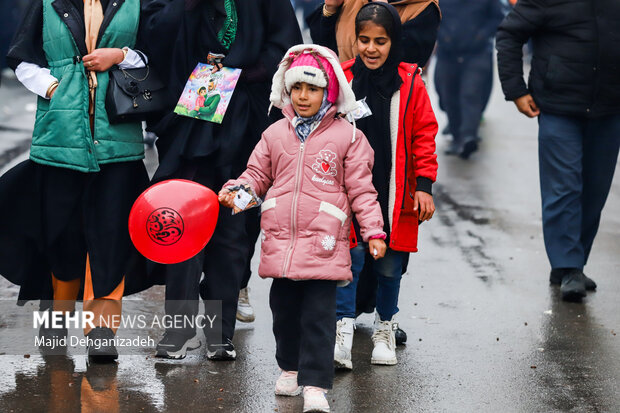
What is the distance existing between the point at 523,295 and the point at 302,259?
256 cm

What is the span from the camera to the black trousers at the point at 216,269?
5684mm

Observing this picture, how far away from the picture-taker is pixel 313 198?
4930 millimetres

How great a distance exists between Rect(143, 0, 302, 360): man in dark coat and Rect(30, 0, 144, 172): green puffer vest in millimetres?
245

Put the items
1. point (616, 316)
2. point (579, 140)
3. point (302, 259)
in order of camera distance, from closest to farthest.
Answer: point (302, 259) < point (616, 316) < point (579, 140)

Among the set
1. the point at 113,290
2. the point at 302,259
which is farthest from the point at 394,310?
the point at 113,290

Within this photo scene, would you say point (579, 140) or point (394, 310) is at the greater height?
point (579, 140)

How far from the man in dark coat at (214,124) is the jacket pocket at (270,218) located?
27.7 inches

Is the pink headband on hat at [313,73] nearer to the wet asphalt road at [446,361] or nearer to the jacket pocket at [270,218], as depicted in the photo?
the jacket pocket at [270,218]

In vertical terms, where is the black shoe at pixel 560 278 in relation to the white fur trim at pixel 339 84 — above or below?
below

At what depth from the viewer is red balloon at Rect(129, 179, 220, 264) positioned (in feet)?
16.4

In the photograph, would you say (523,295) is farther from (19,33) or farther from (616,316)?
(19,33)

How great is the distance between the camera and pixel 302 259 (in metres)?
4.87

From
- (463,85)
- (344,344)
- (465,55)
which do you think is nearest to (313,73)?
(344,344)

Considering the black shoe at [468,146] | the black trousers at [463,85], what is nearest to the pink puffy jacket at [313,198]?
the black shoe at [468,146]
